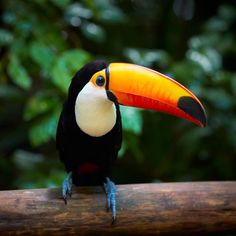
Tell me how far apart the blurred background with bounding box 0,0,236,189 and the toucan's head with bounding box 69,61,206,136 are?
Answer: 53 centimetres

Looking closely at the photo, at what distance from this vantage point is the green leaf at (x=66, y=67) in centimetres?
235

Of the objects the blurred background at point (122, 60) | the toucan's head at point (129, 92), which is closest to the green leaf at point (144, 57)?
the blurred background at point (122, 60)

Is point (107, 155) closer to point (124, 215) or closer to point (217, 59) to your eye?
point (124, 215)

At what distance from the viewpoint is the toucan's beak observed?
1754mm

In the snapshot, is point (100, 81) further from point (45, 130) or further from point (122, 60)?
point (122, 60)

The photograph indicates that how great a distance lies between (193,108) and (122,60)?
1.68 meters

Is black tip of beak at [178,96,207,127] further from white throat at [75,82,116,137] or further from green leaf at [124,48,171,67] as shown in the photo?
green leaf at [124,48,171,67]

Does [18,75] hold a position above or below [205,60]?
below

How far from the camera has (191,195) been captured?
1907mm

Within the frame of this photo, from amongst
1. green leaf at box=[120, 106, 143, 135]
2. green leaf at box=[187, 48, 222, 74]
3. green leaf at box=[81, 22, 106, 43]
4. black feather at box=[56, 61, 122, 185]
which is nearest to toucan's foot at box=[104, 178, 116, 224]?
black feather at box=[56, 61, 122, 185]

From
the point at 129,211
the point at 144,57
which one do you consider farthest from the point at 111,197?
the point at 144,57

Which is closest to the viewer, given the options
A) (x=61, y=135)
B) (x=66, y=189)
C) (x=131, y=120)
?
(x=66, y=189)

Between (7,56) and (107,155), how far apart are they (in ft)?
3.10

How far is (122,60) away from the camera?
3.38 meters
